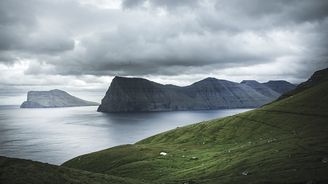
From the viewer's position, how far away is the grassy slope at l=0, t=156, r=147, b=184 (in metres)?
39.2

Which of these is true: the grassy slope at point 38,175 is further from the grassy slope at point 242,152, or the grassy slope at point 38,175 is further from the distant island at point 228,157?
the grassy slope at point 242,152

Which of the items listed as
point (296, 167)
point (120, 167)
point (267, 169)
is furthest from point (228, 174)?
point (120, 167)

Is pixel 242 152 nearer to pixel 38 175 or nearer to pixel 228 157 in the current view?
pixel 228 157

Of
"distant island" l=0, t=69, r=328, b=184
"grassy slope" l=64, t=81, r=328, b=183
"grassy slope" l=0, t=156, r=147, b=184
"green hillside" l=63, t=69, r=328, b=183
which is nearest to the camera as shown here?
"grassy slope" l=0, t=156, r=147, b=184

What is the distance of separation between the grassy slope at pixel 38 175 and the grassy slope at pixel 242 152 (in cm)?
2106

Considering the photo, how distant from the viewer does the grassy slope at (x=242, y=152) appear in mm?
57031

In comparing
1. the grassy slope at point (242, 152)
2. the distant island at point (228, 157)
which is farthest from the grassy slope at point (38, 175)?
the grassy slope at point (242, 152)

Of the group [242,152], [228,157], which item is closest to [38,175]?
[228,157]

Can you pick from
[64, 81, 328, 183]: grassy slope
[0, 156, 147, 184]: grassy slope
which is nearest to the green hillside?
[64, 81, 328, 183]: grassy slope

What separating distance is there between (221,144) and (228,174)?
6180 cm

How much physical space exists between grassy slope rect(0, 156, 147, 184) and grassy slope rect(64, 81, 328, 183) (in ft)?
69.1

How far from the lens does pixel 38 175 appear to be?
137ft

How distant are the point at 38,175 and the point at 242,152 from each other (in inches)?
2368

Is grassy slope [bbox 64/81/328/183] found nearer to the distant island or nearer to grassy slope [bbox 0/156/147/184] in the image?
the distant island
